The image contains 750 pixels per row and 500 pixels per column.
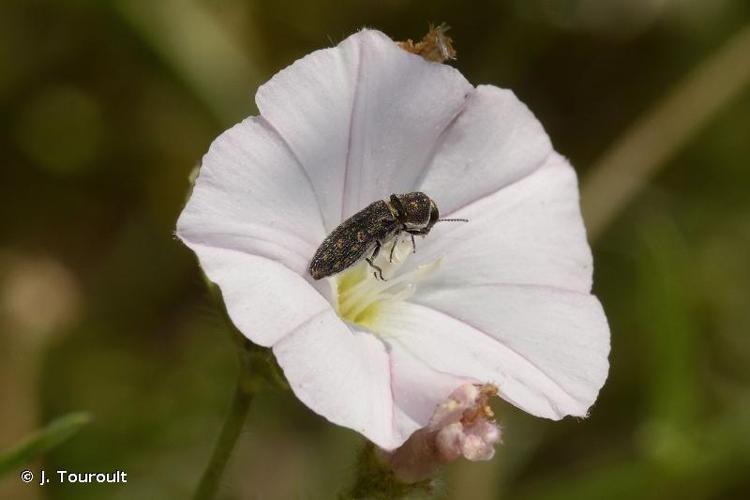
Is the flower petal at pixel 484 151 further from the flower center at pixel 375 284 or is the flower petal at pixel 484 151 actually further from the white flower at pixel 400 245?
the flower center at pixel 375 284

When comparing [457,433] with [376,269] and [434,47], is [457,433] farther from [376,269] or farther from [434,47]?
[434,47]

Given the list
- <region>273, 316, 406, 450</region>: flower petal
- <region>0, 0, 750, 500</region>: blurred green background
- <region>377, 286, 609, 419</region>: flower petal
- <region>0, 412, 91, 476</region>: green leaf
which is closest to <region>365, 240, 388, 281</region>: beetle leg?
<region>377, 286, 609, 419</region>: flower petal

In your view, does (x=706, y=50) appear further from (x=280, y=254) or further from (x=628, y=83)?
(x=280, y=254)

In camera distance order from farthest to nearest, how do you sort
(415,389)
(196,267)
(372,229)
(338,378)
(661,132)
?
(661,132)
(196,267)
(372,229)
(415,389)
(338,378)

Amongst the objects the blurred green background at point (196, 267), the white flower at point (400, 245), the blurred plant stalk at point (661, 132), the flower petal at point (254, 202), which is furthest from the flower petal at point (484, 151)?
the blurred plant stalk at point (661, 132)

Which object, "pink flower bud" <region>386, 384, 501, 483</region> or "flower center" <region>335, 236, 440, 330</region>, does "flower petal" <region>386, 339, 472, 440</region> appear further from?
"flower center" <region>335, 236, 440, 330</region>

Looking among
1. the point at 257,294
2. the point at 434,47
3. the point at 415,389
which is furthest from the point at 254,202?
the point at 434,47
